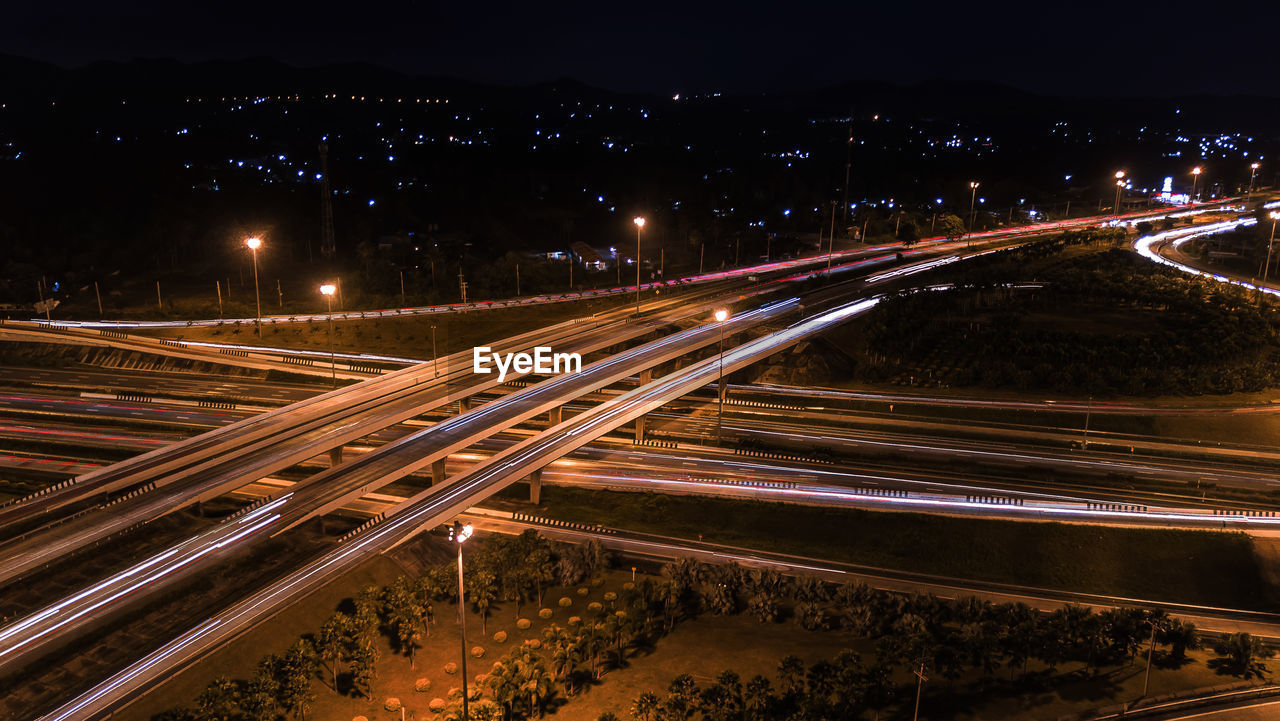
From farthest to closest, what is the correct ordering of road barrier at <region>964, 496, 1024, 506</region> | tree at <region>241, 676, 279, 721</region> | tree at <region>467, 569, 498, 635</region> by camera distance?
road barrier at <region>964, 496, 1024, 506</region> → tree at <region>467, 569, 498, 635</region> → tree at <region>241, 676, 279, 721</region>

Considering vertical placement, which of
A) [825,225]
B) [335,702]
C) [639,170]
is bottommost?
[335,702]

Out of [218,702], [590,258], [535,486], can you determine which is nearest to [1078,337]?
[535,486]

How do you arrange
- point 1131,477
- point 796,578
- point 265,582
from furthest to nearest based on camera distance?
point 1131,477 < point 796,578 < point 265,582

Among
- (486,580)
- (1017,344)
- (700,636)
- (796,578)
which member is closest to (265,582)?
(486,580)

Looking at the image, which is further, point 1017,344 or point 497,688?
point 1017,344

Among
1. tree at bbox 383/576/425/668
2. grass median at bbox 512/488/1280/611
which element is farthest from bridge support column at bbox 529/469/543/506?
tree at bbox 383/576/425/668

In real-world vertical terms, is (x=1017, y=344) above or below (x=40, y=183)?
below

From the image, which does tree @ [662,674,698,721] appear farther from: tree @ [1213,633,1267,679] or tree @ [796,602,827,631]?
tree @ [1213,633,1267,679]

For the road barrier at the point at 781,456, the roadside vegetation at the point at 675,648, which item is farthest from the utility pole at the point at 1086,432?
the roadside vegetation at the point at 675,648

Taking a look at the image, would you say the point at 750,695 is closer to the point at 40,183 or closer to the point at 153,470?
the point at 153,470

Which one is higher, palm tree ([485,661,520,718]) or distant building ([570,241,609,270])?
distant building ([570,241,609,270])

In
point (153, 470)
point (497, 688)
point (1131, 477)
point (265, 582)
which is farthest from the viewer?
point (1131, 477)
